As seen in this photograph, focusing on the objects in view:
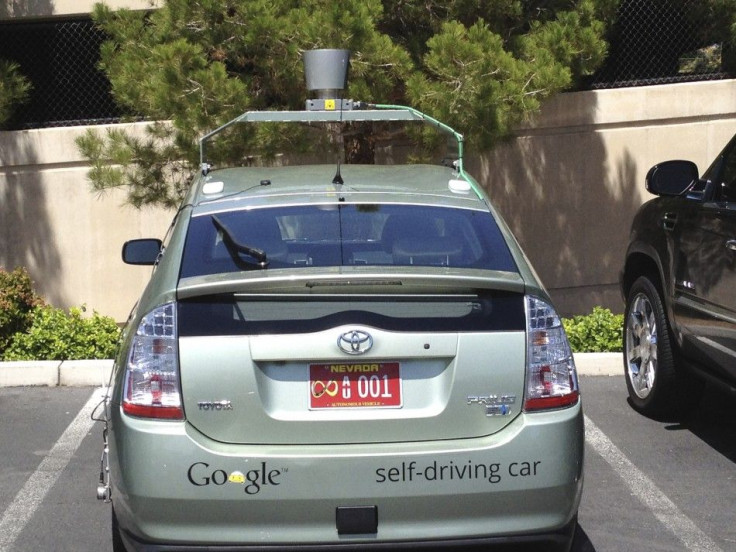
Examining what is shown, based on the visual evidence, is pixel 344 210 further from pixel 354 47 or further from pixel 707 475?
pixel 354 47

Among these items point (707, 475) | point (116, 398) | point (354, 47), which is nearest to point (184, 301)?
point (116, 398)

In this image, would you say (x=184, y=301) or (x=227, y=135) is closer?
(x=184, y=301)

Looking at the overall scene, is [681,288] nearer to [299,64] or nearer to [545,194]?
[299,64]

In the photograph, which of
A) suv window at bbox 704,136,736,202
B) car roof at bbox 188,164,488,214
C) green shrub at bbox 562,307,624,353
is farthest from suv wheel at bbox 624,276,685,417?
car roof at bbox 188,164,488,214

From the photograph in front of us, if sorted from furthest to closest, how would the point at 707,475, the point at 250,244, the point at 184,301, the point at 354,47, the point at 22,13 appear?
the point at 22,13
the point at 354,47
the point at 707,475
the point at 250,244
the point at 184,301

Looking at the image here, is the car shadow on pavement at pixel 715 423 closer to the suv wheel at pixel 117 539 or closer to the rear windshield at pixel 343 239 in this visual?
the rear windshield at pixel 343 239

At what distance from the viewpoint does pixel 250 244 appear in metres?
4.25

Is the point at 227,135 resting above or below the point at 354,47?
below

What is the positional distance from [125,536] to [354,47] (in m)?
4.37

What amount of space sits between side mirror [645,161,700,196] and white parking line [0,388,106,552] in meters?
3.60

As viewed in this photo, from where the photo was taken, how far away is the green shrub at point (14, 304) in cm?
839

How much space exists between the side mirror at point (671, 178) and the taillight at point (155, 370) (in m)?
3.52

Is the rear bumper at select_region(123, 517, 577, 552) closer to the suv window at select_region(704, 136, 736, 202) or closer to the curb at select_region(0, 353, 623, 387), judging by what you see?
the suv window at select_region(704, 136, 736, 202)

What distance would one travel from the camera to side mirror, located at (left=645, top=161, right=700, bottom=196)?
21.1 feet
